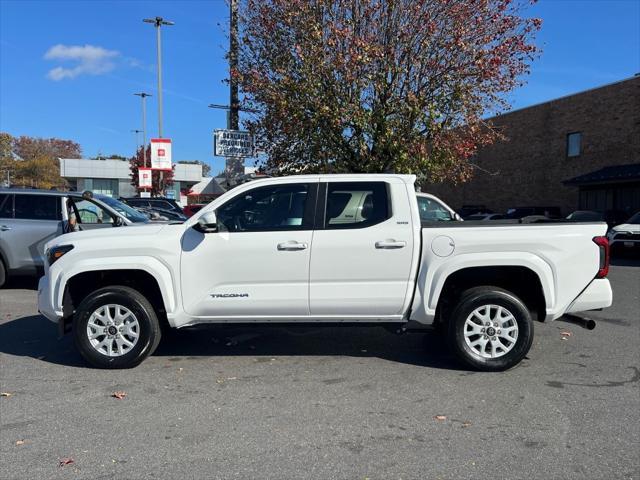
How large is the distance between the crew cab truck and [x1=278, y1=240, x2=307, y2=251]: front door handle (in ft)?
0.04

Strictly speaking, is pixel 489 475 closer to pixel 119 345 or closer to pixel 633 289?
pixel 119 345

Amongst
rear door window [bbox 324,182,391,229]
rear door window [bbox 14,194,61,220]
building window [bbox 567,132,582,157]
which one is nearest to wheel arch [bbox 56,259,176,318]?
rear door window [bbox 324,182,391,229]

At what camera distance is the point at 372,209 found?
5477 millimetres

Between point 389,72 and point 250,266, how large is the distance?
8.14 m

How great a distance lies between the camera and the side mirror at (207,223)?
5.28 meters

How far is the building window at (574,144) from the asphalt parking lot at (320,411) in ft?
80.4

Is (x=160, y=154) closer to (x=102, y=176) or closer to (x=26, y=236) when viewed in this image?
(x=26, y=236)

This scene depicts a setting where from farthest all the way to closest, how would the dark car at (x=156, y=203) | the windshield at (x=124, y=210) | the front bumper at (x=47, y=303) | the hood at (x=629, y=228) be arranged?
the dark car at (x=156, y=203) < the hood at (x=629, y=228) < the windshield at (x=124, y=210) < the front bumper at (x=47, y=303)

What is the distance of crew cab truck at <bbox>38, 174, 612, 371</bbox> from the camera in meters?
5.32

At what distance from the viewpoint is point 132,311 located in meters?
5.45

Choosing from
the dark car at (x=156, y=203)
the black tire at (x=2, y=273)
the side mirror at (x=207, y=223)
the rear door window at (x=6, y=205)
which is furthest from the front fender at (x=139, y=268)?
the dark car at (x=156, y=203)

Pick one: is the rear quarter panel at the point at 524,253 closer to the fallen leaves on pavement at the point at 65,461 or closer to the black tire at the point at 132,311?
the black tire at the point at 132,311

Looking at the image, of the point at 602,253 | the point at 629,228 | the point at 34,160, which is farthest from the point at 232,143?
the point at 34,160

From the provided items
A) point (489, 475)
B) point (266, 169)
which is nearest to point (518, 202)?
point (266, 169)
